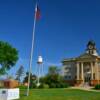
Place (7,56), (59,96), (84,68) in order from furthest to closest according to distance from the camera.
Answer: (84,68)
(7,56)
(59,96)

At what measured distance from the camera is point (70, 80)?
8756cm

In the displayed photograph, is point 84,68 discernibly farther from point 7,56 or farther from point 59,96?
point 59,96

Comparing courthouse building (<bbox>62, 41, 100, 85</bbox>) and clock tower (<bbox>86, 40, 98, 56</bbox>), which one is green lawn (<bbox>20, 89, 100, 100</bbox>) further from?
clock tower (<bbox>86, 40, 98, 56</bbox>)

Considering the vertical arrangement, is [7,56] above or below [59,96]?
above

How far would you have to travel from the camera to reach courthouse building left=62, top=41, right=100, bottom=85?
80812 millimetres

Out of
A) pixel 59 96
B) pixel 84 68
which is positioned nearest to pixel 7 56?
pixel 84 68

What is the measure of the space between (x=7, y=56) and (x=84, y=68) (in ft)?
83.6

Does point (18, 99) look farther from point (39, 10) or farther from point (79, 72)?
point (79, 72)

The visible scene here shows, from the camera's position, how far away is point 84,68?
8406 cm

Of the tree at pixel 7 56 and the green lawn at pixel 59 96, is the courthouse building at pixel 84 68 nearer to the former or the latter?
the tree at pixel 7 56

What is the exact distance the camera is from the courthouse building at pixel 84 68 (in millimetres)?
80812

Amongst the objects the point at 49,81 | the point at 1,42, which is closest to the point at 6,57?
the point at 1,42

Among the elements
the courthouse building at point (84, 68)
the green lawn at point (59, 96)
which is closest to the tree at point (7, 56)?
the courthouse building at point (84, 68)

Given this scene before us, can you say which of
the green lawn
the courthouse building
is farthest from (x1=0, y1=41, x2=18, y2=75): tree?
the green lawn
